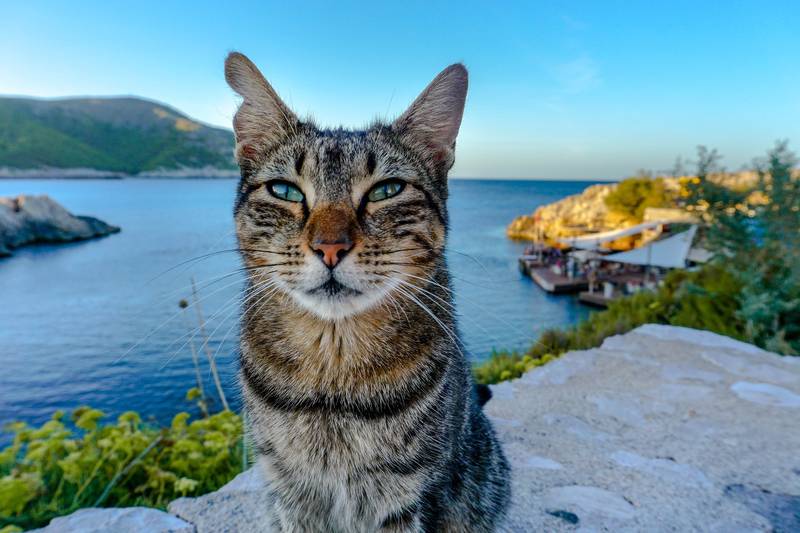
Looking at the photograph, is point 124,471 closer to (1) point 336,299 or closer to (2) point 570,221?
(1) point 336,299

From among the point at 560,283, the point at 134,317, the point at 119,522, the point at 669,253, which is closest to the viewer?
the point at 119,522

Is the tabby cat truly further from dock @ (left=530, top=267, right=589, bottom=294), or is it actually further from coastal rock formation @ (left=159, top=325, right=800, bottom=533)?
dock @ (left=530, top=267, right=589, bottom=294)

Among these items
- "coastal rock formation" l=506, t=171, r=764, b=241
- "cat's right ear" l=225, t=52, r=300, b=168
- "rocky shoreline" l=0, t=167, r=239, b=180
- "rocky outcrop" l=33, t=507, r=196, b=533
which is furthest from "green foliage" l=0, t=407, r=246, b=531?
"coastal rock formation" l=506, t=171, r=764, b=241

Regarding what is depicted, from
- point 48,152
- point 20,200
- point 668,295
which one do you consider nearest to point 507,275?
point 668,295

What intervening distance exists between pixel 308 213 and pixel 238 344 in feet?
2.25

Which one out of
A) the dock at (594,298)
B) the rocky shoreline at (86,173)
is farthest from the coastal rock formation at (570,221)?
the rocky shoreline at (86,173)

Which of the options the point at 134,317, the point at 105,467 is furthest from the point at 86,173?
the point at 105,467

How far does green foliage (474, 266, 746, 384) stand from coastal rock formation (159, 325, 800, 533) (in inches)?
49.1

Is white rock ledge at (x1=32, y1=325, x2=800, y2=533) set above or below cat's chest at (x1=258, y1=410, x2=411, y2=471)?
below

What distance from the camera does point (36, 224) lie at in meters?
19.1

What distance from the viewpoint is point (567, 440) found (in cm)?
313

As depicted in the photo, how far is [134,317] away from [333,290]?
1329cm

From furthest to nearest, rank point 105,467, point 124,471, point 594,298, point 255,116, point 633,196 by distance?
1. point 633,196
2. point 594,298
3. point 105,467
4. point 124,471
5. point 255,116

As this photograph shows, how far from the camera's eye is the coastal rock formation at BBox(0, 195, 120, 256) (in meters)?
17.0
